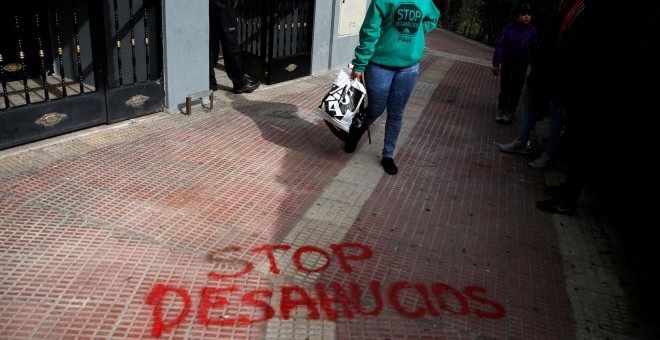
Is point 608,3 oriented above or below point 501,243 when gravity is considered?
above

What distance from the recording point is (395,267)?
11.1 ft

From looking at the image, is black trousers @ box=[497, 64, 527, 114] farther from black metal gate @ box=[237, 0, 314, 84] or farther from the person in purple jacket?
black metal gate @ box=[237, 0, 314, 84]

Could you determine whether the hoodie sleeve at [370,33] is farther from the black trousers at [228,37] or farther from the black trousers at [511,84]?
the black trousers at [511,84]

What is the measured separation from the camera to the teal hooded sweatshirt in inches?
173

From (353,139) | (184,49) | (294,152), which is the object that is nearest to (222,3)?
(184,49)

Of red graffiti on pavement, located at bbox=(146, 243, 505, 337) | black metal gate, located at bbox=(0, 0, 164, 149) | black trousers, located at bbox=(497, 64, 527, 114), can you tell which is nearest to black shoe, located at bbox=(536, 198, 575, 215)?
red graffiti on pavement, located at bbox=(146, 243, 505, 337)

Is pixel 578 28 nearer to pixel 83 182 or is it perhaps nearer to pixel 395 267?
pixel 395 267

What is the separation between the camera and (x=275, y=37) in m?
7.81

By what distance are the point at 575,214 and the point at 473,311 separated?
2038 millimetres

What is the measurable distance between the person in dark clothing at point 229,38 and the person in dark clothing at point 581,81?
3785 mm

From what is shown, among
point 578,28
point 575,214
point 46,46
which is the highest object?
point 578,28

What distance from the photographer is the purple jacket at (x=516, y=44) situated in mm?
6586

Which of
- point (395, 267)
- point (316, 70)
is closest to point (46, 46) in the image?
point (316, 70)

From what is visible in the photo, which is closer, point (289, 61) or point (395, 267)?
point (395, 267)
